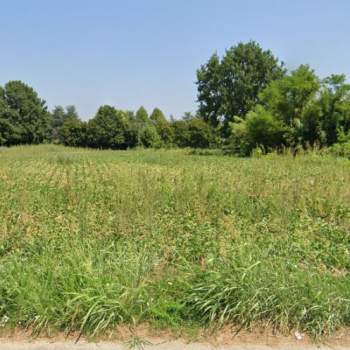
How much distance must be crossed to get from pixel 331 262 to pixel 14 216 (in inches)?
167

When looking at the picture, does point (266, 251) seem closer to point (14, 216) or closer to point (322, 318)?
point (322, 318)

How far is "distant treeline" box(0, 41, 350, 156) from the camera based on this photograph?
1977 cm

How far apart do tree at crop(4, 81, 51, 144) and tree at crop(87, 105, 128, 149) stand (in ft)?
36.5

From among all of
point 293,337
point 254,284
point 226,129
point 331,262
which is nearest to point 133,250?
point 254,284

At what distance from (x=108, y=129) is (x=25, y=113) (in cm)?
1540

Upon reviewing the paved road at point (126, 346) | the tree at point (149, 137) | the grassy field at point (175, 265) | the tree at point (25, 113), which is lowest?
the paved road at point (126, 346)

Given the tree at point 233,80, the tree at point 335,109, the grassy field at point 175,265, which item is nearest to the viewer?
the grassy field at point 175,265

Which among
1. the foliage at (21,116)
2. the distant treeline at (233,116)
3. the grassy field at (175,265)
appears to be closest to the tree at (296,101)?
the distant treeline at (233,116)

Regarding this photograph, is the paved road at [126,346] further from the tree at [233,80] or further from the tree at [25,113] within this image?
the tree at [25,113]

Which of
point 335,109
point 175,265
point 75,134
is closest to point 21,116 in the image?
point 75,134

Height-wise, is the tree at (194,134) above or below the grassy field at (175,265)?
above

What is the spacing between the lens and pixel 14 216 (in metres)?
5.05

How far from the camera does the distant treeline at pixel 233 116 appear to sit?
64.8 feet

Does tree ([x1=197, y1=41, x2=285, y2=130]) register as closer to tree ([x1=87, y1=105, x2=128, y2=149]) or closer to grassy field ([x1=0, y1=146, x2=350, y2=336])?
tree ([x1=87, y1=105, x2=128, y2=149])
